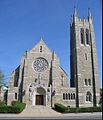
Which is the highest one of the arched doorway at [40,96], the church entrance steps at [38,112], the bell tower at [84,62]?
the bell tower at [84,62]

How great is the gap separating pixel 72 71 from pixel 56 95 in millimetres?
9645

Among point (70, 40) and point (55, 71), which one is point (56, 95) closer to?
point (55, 71)

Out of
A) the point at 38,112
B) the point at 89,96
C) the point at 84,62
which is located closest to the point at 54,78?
the point at 84,62

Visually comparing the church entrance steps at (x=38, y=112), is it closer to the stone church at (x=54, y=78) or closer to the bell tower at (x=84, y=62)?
the stone church at (x=54, y=78)

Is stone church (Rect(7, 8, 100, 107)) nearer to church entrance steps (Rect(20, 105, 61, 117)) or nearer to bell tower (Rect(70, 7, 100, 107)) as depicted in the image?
bell tower (Rect(70, 7, 100, 107))

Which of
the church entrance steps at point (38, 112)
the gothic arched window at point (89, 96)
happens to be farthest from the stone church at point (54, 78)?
the church entrance steps at point (38, 112)

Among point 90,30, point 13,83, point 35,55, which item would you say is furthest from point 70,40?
point 13,83

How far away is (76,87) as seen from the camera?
46594 millimetres

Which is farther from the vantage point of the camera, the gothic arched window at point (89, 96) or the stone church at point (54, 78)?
the gothic arched window at point (89, 96)

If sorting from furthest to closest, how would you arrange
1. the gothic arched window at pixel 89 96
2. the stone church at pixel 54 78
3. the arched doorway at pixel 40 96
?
1. the gothic arched window at pixel 89 96
2. the arched doorway at pixel 40 96
3. the stone church at pixel 54 78

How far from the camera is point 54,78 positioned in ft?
150

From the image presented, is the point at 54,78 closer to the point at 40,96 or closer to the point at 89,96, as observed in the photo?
the point at 40,96

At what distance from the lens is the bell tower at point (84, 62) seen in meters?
45.9

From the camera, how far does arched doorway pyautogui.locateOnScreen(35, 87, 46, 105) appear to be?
150ft
